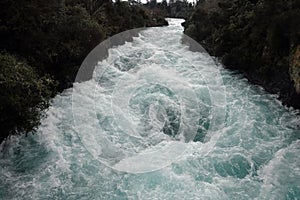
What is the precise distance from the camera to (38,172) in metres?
8.38

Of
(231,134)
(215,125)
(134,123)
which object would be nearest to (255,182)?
(231,134)

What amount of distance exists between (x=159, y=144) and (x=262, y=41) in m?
6.96

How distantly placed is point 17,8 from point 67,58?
363 centimetres

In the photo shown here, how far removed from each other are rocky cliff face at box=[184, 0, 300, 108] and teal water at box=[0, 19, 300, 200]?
2.21 ft

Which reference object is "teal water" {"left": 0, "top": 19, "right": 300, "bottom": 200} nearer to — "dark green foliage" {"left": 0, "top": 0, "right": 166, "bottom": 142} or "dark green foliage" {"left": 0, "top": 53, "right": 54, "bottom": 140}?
"dark green foliage" {"left": 0, "top": 0, "right": 166, "bottom": 142}

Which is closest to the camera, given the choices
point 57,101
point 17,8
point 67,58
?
point 17,8

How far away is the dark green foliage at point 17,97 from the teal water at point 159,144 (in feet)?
4.60

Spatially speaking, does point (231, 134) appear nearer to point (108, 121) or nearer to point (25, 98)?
point (108, 121)

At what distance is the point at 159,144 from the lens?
32.0 feet

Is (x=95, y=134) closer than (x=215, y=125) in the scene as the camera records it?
Yes

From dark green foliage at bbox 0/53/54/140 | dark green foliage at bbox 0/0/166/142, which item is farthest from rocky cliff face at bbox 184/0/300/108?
dark green foliage at bbox 0/53/54/140

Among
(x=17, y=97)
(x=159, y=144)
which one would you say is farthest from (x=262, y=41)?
(x=17, y=97)

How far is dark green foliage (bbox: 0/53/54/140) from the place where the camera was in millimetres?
7220

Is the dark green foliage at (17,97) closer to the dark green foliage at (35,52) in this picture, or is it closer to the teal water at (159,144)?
the dark green foliage at (35,52)
